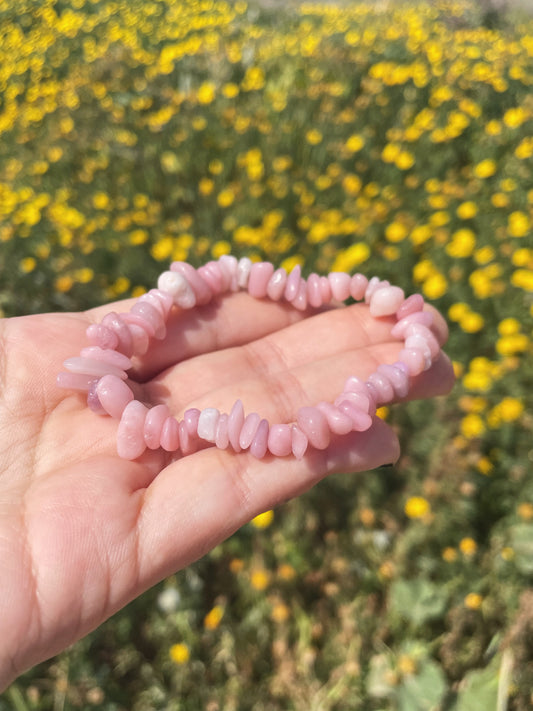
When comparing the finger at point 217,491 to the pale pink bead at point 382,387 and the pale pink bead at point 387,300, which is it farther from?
the pale pink bead at point 387,300

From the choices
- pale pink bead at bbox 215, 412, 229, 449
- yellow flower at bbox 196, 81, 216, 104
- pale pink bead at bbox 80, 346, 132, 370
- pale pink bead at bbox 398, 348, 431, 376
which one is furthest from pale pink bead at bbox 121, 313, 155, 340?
yellow flower at bbox 196, 81, 216, 104

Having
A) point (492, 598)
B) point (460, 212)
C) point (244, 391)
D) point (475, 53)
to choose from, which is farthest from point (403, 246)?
point (475, 53)

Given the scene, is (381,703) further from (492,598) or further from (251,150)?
(251,150)

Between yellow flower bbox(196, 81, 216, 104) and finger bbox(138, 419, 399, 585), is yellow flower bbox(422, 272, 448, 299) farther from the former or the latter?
yellow flower bbox(196, 81, 216, 104)

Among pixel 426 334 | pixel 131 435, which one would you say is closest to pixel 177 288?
pixel 131 435

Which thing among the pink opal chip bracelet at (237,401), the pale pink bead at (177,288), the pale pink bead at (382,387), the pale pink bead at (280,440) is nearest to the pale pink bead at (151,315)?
the pink opal chip bracelet at (237,401)

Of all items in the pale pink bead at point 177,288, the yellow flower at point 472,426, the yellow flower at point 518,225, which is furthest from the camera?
the yellow flower at point 518,225

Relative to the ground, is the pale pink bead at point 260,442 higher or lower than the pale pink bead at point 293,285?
lower
